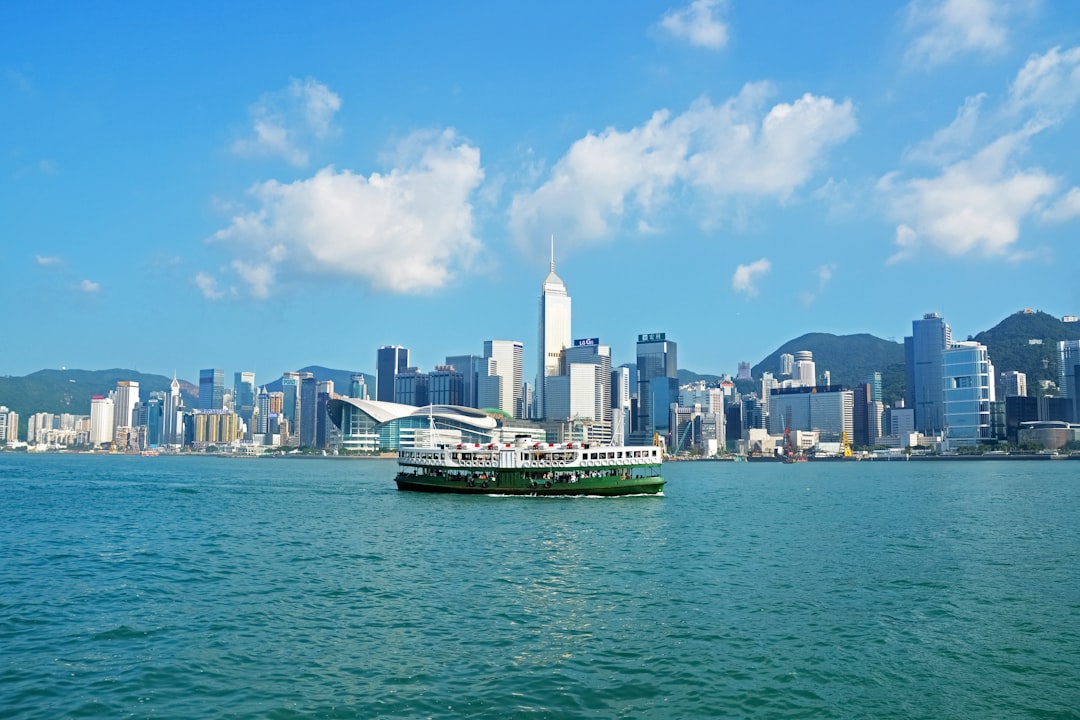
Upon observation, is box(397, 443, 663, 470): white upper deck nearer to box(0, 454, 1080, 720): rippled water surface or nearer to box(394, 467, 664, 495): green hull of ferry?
box(394, 467, 664, 495): green hull of ferry

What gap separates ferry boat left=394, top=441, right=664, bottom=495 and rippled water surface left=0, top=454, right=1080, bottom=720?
24205 mm

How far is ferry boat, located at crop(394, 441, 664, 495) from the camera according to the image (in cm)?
7625

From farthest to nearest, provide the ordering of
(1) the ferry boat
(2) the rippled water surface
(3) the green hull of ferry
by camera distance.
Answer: (1) the ferry boat → (3) the green hull of ferry → (2) the rippled water surface

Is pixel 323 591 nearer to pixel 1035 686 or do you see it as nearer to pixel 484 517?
pixel 1035 686

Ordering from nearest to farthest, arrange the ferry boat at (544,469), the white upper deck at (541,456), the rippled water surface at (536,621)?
the rippled water surface at (536,621), the ferry boat at (544,469), the white upper deck at (541,456)

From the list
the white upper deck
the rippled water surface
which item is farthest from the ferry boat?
the rippled water surface

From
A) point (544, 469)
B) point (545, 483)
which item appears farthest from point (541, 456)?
point (545, 483)

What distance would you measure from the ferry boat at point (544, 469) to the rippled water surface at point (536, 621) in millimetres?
24205

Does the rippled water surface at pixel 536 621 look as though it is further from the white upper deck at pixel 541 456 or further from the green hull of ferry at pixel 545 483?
the white upper deck at pixel 541 456

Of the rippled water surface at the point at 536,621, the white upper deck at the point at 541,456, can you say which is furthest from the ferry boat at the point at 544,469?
the rippled water surface at the point at 536,621

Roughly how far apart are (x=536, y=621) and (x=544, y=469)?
51.6m

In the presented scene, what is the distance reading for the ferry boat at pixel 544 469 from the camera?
76250mm

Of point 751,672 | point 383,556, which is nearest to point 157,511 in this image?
point 383,556

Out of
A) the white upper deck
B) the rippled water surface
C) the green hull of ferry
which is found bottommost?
the rippled water surface
